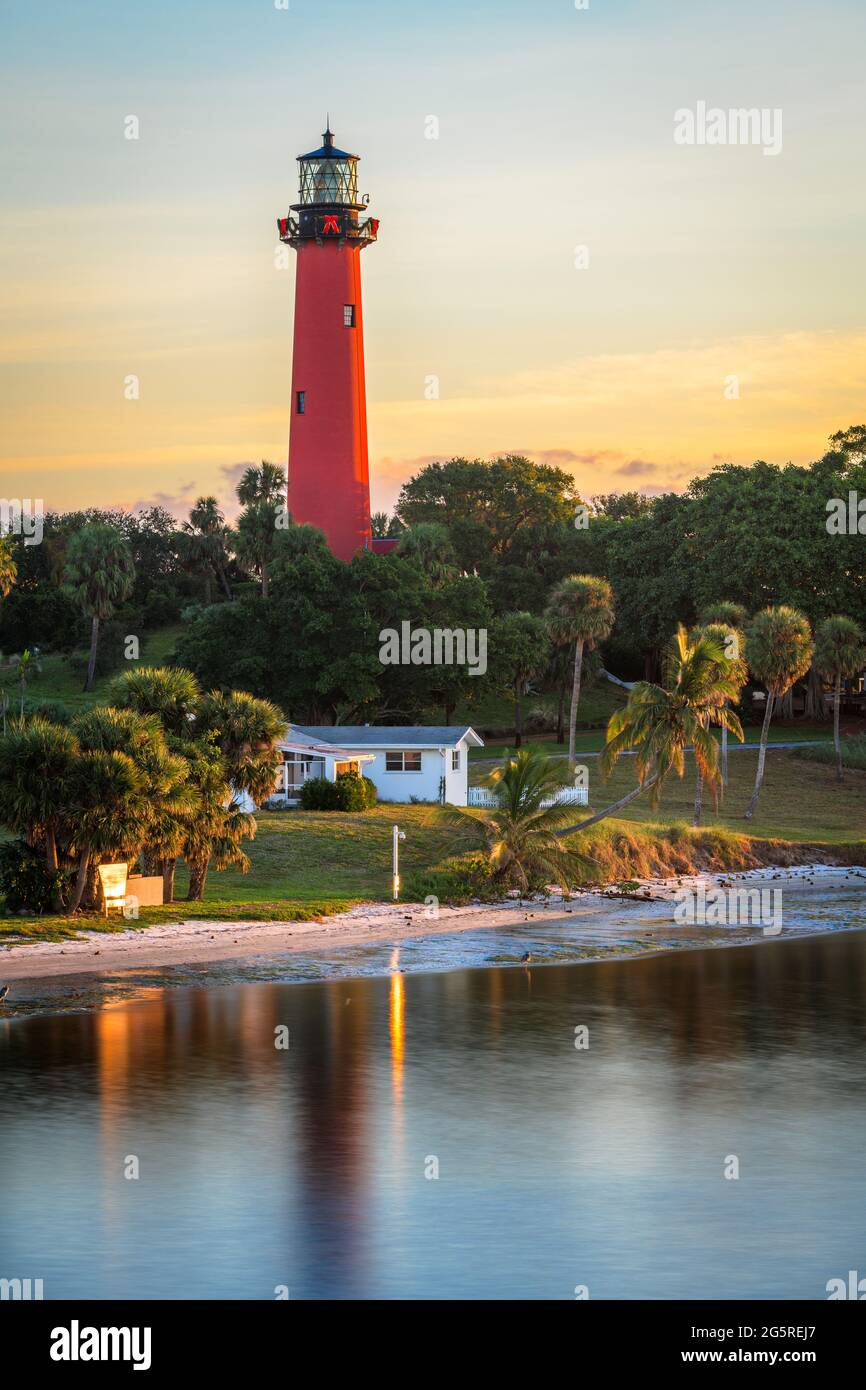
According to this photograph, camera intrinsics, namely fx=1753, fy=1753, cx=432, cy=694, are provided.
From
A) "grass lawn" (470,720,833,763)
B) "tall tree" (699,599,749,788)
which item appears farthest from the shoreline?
"grass lawn" (470,720,833,763)

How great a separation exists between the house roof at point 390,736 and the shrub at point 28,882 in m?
27.6

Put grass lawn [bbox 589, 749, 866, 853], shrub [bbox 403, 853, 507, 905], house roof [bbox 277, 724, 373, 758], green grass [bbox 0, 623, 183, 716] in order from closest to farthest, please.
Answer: shrub [bbox 403, 853, 507, 905] < house roof [bbox 277, 724, 373, 758] < grass lawn [bbox 589, 749, 866, 853] < green grass [bbox 0, 623, 183, 716]

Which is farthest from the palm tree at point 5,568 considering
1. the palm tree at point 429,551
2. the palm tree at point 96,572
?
the palm tree at point 96,572

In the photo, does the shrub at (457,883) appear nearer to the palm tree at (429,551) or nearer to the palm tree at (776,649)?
the palm tree at (776,649)

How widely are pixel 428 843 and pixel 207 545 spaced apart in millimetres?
59926

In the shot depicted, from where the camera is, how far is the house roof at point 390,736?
6650 centimetres

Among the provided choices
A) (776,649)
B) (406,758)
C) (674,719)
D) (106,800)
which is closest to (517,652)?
(776,649)

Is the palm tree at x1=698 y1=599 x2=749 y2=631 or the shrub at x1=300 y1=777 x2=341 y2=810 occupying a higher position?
the palm tree at x1=698 y1=599 x2=749 y2=631

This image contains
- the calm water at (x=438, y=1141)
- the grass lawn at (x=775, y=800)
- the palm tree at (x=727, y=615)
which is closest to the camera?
the calm water at (x=438, y=1141)

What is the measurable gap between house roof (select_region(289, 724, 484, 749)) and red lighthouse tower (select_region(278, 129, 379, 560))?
62.6ft

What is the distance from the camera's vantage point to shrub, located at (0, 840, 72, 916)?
38969 millimetres

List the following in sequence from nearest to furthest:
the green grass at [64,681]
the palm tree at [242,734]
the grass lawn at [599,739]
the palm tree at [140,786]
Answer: the palm tree at [140,786] < the palm tree at [242,734] < the grass lawn at [599,739] < the green grass at [64,681]

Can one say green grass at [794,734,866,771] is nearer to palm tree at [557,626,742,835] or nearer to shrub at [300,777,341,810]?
palm tree at [557,626,742,835]
